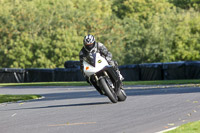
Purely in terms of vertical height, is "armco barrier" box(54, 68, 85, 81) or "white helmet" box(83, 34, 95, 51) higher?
"white helmet" box(83, 34, 95, 51)

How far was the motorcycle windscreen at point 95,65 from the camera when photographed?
1236 centimetres

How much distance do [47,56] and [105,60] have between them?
5128 centimetres

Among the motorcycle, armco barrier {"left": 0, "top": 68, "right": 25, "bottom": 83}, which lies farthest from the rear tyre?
armco barrier {"left": 0, "top": 68, "right": 25, "bottom": 83}

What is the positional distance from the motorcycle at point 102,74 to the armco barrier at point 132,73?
61.3ft

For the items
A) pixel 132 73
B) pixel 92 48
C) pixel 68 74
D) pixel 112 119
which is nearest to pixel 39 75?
pixel 68 74

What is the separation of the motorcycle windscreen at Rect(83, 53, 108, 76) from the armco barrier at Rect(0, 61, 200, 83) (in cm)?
1894

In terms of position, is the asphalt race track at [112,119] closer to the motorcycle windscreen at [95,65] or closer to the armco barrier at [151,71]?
the motorcycle windscreen at [95,65]

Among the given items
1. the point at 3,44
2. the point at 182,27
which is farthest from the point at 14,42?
the point at 182,27

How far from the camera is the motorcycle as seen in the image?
40.2 ft

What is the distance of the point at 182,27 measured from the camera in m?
63.9

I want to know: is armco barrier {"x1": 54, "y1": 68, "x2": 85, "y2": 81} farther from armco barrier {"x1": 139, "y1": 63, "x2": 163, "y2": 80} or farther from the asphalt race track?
the asphalt race track

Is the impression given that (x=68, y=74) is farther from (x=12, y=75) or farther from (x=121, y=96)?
(x=121, y=96)

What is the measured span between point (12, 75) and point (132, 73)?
13458 millimetres

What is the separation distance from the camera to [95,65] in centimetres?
1239
